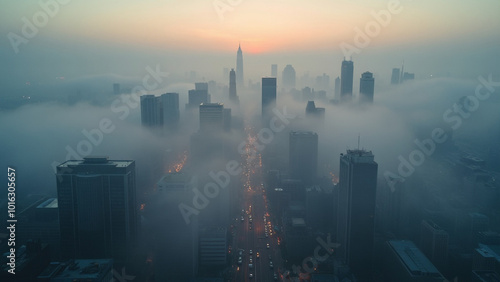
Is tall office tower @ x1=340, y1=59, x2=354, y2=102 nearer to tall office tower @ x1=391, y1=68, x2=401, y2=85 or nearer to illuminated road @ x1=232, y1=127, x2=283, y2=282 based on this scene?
tall office tower @ x1=391, y1=68, x2=401, y2=85

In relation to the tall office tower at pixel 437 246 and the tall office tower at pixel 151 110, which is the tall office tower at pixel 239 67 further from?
the tall office tower at pixel 437 246

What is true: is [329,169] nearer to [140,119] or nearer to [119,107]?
[140,119]

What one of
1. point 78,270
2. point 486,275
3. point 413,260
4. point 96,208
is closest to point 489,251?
point 486,275

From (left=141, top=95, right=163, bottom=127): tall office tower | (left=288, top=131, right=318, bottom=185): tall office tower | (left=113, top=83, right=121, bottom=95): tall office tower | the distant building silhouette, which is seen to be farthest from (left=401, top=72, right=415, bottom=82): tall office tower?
(left=113, top=83, right=121, bottom=95): tall office tower

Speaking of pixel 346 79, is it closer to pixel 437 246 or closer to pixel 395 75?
pixel 395 75

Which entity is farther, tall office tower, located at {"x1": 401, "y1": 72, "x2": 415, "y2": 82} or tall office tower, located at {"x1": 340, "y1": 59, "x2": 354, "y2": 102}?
tall office tower, located at {"x1": 401, "y1": 72, "x2": 415, "y2": 82}

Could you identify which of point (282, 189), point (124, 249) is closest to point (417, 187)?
point (282, 189)

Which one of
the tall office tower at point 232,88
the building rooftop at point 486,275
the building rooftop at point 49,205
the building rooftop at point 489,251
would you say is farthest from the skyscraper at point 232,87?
the building rooftop at point 486,275
